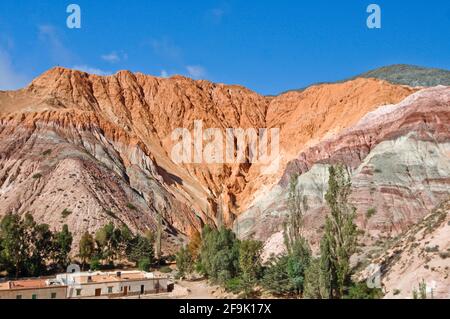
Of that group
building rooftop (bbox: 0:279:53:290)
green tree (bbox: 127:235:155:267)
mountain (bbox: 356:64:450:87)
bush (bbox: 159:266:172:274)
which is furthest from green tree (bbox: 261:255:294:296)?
mountain (bbox: 356:64:450:87)

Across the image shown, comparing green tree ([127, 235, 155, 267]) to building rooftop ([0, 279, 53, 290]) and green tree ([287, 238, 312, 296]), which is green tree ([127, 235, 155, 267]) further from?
green tree ([287, 238, 312, 296])

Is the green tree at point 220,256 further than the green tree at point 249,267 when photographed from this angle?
Yes

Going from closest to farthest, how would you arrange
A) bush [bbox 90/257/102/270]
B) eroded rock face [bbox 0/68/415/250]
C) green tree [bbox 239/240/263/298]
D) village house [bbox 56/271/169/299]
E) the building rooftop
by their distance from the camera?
the building rooftop < green tree [bbox 239/240/263/298] < village house [bbox 56/271/169/299] < bush [bbox 90/257/102/270] < eroded rock face [bbox 0/68/415/250]

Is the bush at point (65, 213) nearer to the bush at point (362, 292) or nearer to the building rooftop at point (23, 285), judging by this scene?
the building rooftop at point (23, 285)

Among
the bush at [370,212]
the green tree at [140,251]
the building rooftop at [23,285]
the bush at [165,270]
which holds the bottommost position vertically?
the building rooftop at [23,285]

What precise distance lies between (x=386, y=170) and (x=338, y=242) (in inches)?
1169

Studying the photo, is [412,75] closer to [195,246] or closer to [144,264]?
[195,246]

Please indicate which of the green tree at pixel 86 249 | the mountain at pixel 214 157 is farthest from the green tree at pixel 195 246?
the green tree at pixel 86 249

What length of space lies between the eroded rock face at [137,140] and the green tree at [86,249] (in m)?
8.33

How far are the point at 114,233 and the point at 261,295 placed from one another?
28.9 meters

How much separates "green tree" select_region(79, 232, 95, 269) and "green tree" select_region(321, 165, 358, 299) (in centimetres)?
3290

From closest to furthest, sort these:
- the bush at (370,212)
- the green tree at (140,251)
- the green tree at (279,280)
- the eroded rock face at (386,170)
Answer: the green tree at (279,280) < the bush at (370,212) < the eroded rock face at (386,170) < the green tree at (140,251)

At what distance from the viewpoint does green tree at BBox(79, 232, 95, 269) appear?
180ft

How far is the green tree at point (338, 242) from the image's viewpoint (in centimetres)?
2866
